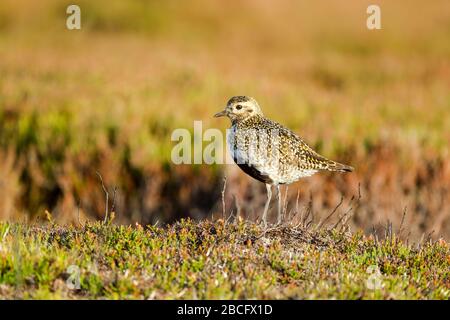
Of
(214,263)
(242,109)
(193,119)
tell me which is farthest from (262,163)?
(193,119)

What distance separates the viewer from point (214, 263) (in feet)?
21.8

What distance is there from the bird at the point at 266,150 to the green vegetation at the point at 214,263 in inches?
25.6

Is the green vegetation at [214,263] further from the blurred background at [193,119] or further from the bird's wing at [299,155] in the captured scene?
the bird's wing at [299,155]

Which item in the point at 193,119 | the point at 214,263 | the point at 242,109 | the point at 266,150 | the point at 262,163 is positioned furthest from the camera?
the point at 193,119

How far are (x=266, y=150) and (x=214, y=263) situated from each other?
5.94 ft

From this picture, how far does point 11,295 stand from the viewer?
602 centimetres

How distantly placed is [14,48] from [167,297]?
19508mm

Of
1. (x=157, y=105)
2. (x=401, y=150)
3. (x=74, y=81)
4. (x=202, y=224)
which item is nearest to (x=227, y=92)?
(x=157, y=105)

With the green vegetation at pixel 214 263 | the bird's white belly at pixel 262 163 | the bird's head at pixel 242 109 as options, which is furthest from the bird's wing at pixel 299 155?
the green vegetation at pixel 214 263

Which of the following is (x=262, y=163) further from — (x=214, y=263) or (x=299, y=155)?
(x=214, y=263)

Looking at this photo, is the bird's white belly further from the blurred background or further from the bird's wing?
the blurred background

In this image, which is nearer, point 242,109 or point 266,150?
point 266,150

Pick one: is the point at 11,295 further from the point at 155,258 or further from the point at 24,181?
the point at 24,181

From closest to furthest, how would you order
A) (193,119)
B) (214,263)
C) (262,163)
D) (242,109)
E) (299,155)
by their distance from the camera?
(214,263) → (262,163) → (299,155) → (242,109) → (193,119)
